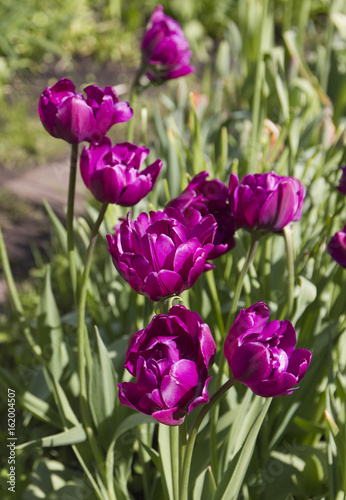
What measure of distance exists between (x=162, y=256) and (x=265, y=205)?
0.17m

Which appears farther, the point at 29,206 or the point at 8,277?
the point at 29,206

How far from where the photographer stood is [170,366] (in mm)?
496

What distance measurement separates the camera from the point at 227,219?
712 millimetres

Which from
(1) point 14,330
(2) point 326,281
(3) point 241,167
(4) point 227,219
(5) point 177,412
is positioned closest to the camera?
(5) point 177,412

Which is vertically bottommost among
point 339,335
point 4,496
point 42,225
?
point 42,225

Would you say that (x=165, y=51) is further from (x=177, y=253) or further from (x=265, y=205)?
(x=177, y=253)

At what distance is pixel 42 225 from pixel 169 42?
1308mm

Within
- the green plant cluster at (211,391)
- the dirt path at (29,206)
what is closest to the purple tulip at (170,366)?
the green plant cluster at (211,391)

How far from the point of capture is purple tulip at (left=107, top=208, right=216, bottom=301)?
0.55 m

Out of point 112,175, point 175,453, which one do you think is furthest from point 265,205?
point 175,453

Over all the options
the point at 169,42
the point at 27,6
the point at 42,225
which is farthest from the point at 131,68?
the point at 169,42

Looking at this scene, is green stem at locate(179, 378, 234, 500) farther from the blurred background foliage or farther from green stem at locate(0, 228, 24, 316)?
the blurred background foliage

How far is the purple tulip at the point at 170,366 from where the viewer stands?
50 cm

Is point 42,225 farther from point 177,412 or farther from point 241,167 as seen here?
point 177,412
